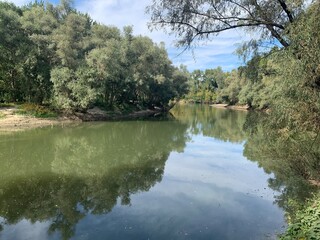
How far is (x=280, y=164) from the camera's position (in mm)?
16484

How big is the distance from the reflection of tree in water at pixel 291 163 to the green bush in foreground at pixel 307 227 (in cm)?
194

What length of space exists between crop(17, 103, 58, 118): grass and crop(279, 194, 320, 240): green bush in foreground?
3224cm

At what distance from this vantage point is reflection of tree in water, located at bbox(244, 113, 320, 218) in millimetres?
11312

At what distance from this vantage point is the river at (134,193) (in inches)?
348

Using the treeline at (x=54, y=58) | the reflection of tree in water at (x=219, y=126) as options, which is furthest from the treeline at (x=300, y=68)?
the treeline at (x=54, y=58)

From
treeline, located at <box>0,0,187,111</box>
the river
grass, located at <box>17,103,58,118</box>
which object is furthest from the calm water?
treeline, located at <box>0,0,187,111</box>

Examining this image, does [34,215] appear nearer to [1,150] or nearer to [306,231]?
[306,231]

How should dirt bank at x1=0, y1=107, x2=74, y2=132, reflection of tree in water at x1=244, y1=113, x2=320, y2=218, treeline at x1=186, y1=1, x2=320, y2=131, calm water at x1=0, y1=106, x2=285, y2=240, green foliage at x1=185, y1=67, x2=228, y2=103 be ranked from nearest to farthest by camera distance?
1. treeline at x1=186, y1=1, x2=320, y2=131
2. calm water at x1=0, y1=106, x2=285, y2=240
3. reflection of tree in water at x1=244, y1=113, x2=320, y2=218
4. dirt bank at x1=0, y1=107, x2=74, y2=132
5. green foliage at x1=185, y1=67, x2=228, y2=103

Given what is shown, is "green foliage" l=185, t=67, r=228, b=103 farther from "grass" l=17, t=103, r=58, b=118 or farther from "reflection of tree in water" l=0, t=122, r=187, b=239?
"reflection of tree in water" l=0, t=122, r=187, b=239

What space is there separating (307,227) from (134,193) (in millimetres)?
7171

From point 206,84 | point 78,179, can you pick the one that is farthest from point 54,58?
point 206,84

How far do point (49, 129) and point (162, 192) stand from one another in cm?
2116

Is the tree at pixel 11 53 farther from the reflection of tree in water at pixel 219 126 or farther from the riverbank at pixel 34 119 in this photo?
the reflection of tree in water at pixel 219 126

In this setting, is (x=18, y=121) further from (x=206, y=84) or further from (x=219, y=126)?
(x=206, y=84)
